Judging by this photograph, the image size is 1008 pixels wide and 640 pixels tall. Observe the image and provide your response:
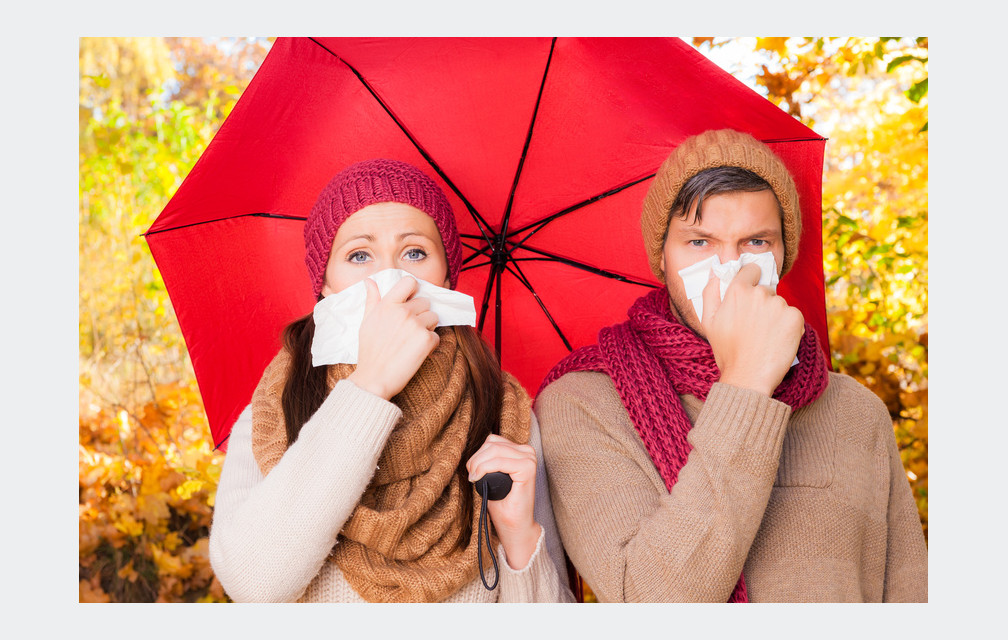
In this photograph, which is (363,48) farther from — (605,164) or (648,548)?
(648,548)

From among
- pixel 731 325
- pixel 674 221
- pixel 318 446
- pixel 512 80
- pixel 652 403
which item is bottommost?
pixel 318 446

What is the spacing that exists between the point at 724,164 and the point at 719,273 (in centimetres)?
31

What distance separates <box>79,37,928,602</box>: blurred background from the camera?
8.56ft

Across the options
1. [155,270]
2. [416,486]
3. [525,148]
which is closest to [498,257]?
[525,148]

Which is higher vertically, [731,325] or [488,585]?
[731,325]

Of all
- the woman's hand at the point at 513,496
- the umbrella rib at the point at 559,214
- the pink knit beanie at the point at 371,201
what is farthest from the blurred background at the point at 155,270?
the woman's hand at the point at 513,496

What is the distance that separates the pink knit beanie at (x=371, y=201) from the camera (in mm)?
2133

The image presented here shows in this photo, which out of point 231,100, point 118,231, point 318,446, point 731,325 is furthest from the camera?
point 231,100

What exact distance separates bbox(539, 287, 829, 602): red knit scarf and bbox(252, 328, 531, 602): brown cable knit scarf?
0.97 ft

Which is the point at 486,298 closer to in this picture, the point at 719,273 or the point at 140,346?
the point at 719,273

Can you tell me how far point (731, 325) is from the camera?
6.56 feet

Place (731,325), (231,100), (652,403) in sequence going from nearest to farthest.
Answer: (731,325)
(652,403)
(231,100)

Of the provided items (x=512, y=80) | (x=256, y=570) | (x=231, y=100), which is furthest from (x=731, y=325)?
(x=231, y=100)

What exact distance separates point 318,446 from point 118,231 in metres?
1.71
